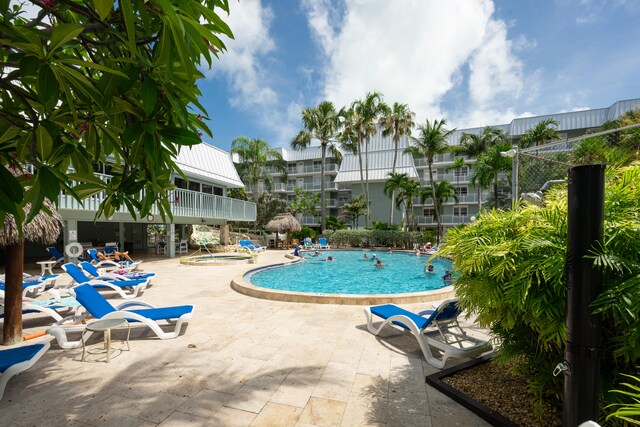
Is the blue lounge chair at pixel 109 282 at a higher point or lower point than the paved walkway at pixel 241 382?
higher

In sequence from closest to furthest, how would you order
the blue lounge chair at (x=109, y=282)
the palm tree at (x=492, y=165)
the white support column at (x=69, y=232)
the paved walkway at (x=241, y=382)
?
the paved walkway at (x=241, y=382) → the blue lounge chair at (x=109, y=282) → the white support column at (x=69, y=232) → the palm tree at (x=492, y=165)

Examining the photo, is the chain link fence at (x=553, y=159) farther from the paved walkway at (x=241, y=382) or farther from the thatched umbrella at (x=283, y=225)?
the thatched umbrella at (x=283, y=225)

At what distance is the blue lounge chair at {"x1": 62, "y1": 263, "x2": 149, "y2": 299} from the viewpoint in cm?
757

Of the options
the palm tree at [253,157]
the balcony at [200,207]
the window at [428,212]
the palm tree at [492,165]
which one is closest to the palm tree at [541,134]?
the palm tree at [492,165]

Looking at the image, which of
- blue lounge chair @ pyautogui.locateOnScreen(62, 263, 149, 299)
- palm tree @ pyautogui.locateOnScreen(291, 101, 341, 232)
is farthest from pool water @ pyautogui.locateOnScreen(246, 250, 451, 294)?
palm tree @ pyautogui.locateOnScreen(291, 101, 341, 232)

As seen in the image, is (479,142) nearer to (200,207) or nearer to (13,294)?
(200,207)

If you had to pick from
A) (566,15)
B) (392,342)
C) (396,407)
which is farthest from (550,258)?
(566,15)

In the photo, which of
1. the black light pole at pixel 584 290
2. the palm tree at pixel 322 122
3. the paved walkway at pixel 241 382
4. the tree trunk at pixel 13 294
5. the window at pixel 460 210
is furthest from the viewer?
the window at pixel 460 210

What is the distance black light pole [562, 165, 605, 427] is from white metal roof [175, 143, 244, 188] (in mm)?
17786

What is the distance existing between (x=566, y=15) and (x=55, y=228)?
49.1ft

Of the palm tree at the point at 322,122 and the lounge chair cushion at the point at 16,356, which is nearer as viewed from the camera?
the lounge chair cushion at the point at 16,356

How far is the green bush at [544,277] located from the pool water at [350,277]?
7.57m

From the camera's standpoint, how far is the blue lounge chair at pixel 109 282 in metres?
7.57

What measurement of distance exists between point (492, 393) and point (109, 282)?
377 inches
